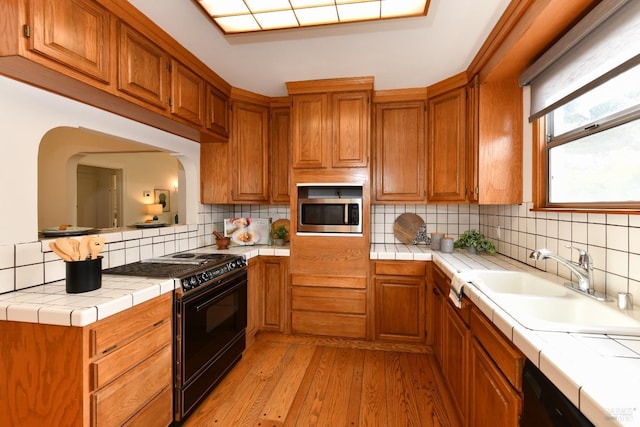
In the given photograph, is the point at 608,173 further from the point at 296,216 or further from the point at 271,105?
the point at 271,105

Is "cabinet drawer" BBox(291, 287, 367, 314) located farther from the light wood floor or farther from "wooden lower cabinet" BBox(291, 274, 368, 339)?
the light wood floor

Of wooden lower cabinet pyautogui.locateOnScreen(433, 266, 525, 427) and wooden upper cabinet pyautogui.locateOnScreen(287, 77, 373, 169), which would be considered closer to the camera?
wooden lower cabinet pyautogui.locateOnScreen(433, 266, 525, 427)

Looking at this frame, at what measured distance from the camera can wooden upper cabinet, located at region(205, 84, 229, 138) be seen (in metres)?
2.44

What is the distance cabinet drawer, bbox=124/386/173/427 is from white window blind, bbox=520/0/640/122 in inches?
105

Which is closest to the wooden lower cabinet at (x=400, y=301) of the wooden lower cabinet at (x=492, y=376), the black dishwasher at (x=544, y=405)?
the wooden lower cabinet at (x=492, y=376)

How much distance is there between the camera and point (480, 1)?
5.15 feet

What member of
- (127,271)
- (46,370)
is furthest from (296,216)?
(46,370)

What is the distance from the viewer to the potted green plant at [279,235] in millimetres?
3037

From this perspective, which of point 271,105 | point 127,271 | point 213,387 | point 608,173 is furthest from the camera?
point 271,105

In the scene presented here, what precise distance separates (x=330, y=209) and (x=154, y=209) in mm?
4230

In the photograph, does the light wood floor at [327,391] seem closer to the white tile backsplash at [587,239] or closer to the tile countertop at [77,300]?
the tile countertop at [77,300]

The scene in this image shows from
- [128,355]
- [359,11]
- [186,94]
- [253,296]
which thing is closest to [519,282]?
[359,11]

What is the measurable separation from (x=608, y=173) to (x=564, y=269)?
1.82ft

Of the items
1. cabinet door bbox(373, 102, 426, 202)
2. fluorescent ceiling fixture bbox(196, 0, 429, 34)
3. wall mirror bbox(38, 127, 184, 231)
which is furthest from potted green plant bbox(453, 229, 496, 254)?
wall mirror bbox(38, 127, 184, 231)
